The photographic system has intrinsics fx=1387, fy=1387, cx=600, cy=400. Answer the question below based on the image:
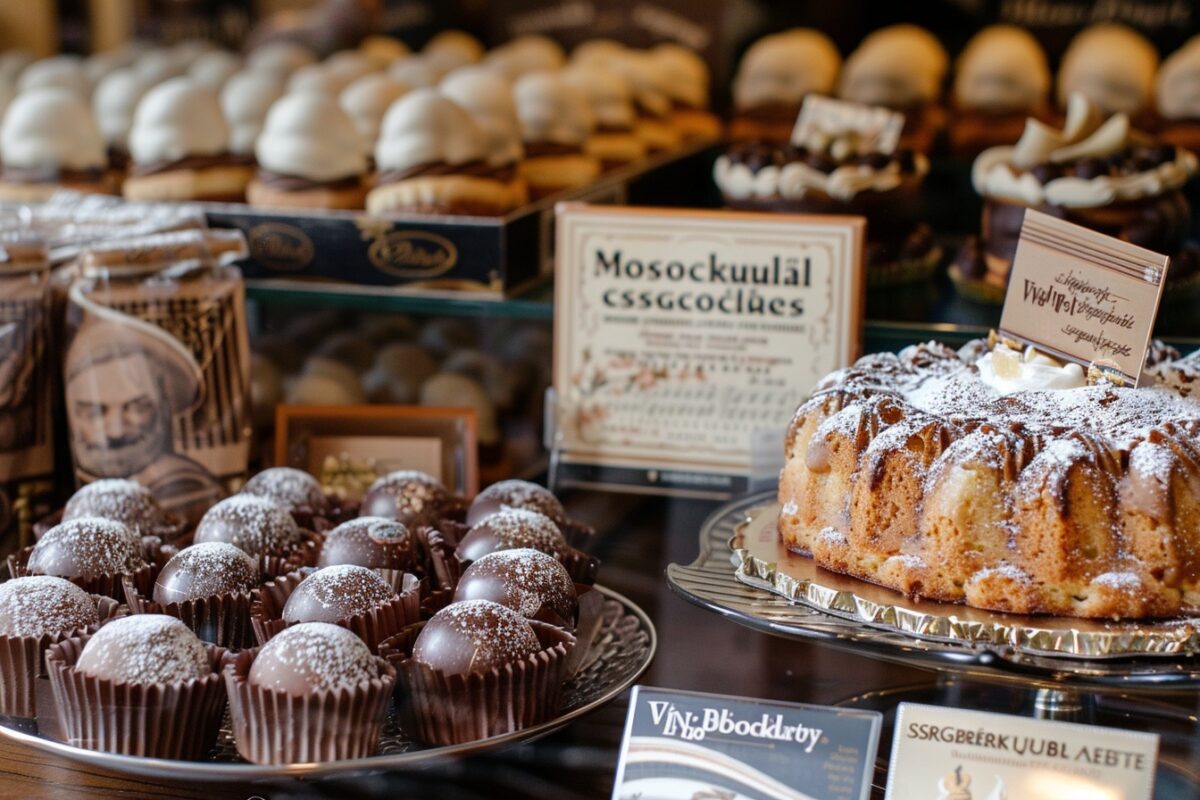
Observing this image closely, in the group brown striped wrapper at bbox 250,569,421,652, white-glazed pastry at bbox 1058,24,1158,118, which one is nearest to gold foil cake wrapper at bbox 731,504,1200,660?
brown striped wrapper at bbox 250,569,421,652

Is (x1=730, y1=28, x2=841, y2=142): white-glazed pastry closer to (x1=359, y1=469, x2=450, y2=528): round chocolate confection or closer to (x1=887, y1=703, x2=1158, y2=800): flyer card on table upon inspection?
(x1=359, y1=469, x2=450, y2=528): round chocolate confection

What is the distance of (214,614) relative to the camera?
1.44 metres

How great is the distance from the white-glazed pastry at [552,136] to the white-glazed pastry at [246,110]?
46 centimetres

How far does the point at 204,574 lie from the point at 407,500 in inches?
12.2

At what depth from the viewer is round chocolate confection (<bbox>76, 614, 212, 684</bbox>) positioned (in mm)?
1265

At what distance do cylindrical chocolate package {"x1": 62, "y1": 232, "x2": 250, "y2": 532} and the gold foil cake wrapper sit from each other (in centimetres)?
82

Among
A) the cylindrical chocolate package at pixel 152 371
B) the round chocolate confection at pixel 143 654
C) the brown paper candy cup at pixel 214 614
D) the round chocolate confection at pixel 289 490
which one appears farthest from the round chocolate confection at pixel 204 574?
the cylindrical chocolate package at pixel 152 371

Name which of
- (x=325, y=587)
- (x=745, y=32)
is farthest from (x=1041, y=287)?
(x=745, y=32)

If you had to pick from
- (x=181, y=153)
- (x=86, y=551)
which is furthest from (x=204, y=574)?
(x=181, y=153)

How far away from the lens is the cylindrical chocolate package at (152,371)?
182cm

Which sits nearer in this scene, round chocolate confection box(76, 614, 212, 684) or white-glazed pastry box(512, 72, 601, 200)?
round chocolate confection box(76, 614, 212, 684)

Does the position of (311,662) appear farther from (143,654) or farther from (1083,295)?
(1083,295)

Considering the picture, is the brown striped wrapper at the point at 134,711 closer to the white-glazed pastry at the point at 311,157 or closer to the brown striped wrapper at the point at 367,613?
the brown striped wrapper at the point at 367,613

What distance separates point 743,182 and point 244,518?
0.97m
